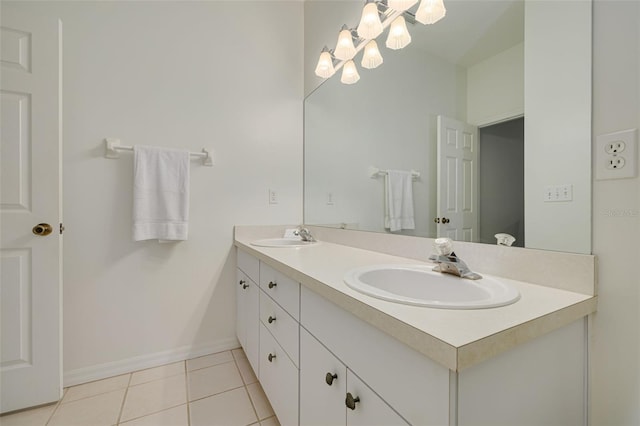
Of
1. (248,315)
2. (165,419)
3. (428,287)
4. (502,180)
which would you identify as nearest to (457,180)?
(502,180)

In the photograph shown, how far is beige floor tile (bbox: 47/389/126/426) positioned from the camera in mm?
1199

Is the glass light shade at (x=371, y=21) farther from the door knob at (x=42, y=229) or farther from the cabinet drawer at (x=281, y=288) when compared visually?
the door knob at (x=42, y=229)

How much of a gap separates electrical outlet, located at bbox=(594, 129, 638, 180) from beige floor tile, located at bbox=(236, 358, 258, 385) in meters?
1.73

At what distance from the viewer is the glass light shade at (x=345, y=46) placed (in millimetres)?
1522

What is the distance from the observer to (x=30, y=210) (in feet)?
4.17

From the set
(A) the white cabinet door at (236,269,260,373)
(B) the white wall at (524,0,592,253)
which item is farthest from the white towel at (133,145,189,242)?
(B) the white wall at (524,0,592,253)

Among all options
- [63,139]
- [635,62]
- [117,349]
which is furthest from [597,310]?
[63,139]

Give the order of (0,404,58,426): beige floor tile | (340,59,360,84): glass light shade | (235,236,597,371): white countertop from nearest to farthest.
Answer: (235,236,597,371): white countertop < (0,404,58,426): beige floor tile < (340,59,360,84): glass light shade

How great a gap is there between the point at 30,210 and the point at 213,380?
49.7 inches

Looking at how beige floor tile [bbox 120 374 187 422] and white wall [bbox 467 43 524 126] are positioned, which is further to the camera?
beige floor tile [bbox 120 374 187 422]

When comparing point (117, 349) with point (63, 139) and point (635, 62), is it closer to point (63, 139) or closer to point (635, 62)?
point (63, 139)

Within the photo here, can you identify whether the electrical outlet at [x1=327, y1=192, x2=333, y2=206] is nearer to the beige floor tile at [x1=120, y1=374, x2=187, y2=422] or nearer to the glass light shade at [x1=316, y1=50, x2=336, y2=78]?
the glass light shade at [x1=316, y1=50, x2=336, y2=78]

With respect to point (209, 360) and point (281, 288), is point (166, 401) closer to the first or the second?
point (209, 360)

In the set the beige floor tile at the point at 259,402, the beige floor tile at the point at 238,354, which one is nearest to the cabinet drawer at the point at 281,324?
the beige floor tile at the point at 259,402
